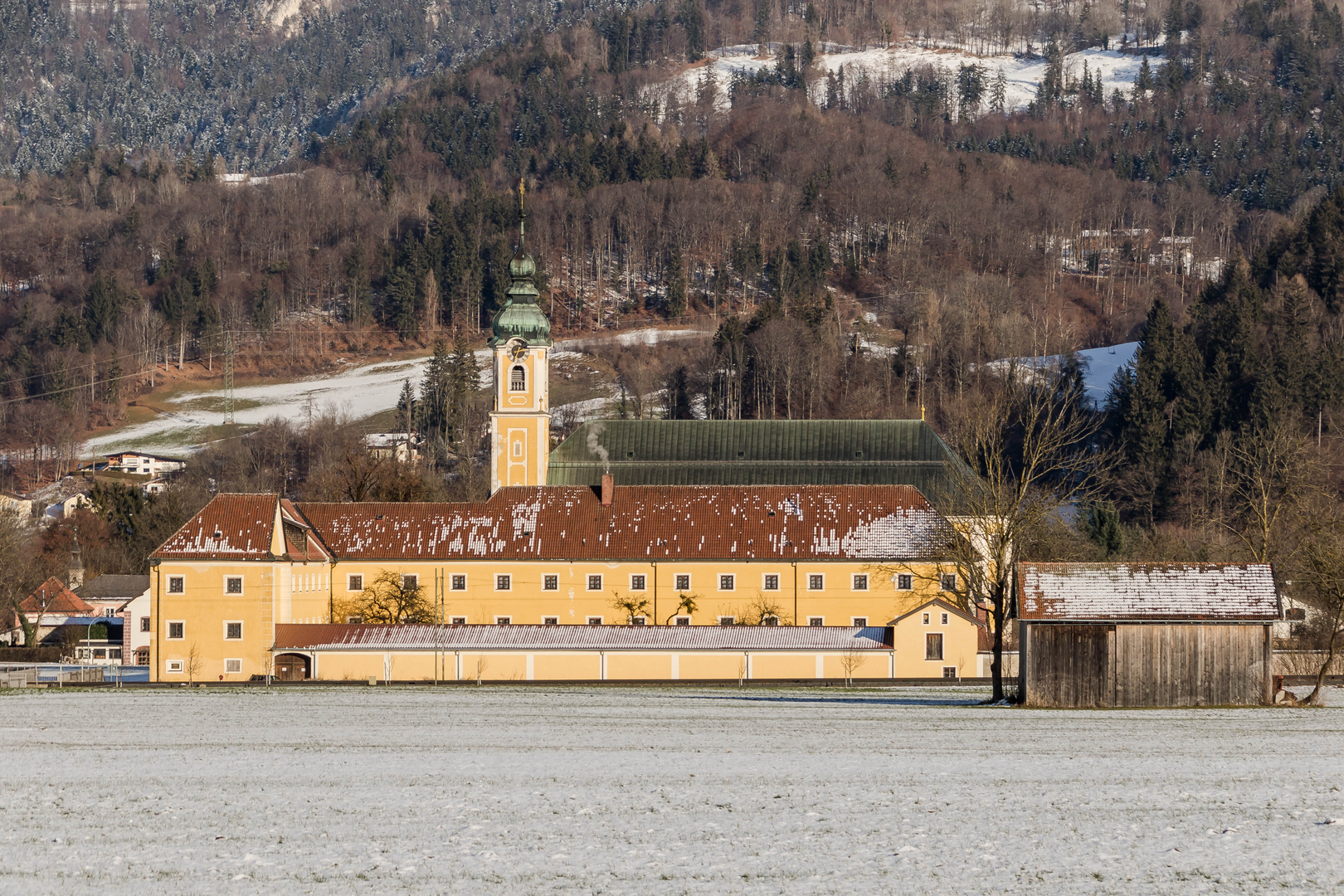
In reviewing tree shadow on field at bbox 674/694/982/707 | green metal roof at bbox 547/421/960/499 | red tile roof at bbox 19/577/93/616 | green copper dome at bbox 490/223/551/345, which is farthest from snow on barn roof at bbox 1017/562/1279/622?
red tile roof at bbox 19/577/93/616

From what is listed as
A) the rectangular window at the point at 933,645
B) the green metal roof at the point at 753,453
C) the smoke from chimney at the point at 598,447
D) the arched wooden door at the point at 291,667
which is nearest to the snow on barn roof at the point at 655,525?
the rectangular window at the point at 933,645

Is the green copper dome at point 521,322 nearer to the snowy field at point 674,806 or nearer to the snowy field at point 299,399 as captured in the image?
the snowy field at point 674,806

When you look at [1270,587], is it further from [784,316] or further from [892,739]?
[784,316]

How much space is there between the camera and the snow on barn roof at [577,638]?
60.8 m

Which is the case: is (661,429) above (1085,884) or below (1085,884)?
above

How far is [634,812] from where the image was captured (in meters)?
22.9

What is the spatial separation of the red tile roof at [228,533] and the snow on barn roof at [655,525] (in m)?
5.14

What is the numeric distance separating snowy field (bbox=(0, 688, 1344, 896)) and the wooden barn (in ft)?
14.0

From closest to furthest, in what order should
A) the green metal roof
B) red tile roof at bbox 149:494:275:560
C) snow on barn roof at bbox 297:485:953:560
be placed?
red tile roof at bbox 149:494:275:560, snow on barn roof at bbox 297:485:953:560, the green metal roof

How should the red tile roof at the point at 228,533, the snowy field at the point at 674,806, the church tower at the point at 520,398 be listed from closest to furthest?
the snowy field at the point at 674,806
the red tile roof at the point at 228,533
the church tower at the point at 520,398

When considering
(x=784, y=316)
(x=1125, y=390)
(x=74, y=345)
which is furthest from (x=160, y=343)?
(x=1125, y=390)

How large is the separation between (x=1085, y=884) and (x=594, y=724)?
68.5 feet

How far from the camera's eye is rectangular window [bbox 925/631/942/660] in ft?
200

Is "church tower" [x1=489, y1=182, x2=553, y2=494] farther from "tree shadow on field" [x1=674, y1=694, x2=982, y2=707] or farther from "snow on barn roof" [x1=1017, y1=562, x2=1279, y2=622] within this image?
"snow on barn roof" [x1=1017, y1=562, x2=1279, y2=622]
